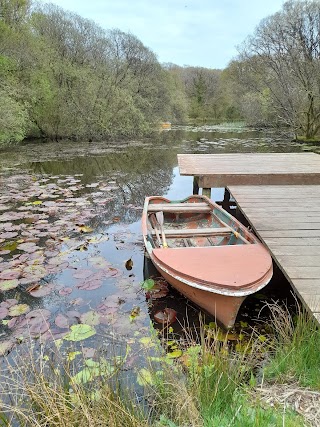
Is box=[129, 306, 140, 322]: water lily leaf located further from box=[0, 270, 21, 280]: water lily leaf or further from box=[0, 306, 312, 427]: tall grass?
box=[0, 270, 21, 280]: water lily leaf

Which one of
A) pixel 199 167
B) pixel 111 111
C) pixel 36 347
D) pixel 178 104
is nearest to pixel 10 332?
pixel 36 347

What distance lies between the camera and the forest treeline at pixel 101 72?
48.4 feet

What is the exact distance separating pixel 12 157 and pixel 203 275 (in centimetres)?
1101

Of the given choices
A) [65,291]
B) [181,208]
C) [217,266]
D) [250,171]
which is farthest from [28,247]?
[250,171]

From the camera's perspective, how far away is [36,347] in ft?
8.23

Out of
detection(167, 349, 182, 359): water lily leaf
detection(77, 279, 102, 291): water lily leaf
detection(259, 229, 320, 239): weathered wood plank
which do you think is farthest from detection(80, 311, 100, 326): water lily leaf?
detection(259, 229, 320, 239): weathered wood plank

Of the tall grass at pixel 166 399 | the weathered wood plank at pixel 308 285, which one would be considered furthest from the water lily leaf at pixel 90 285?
the weathered wood plank at pixel 308 285

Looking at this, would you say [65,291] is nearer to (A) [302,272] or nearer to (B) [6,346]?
(B) [6,346]

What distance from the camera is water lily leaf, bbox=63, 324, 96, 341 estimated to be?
8.44ft

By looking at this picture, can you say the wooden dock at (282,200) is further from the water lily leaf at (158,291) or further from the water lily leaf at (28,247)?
the water lily leaf at (28,247)

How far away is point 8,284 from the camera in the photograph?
10.7 ft

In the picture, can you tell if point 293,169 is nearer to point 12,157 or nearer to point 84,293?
point 84,293

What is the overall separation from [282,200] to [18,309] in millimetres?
3418

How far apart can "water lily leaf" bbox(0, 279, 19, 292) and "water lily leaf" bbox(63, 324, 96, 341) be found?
94 centimetres
